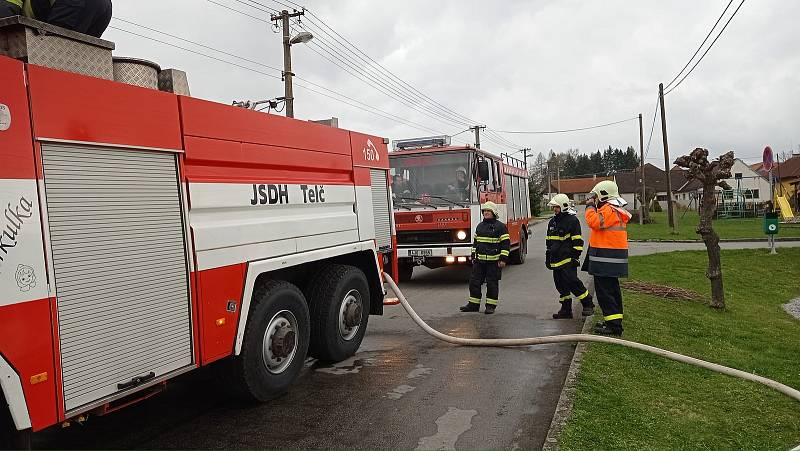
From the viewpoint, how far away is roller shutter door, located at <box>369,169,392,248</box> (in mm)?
6472

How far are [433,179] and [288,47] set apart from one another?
9484 millimetres

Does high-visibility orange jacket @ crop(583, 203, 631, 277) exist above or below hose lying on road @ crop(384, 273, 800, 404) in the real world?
above

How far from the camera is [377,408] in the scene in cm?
450

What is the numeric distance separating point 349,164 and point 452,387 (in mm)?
2341

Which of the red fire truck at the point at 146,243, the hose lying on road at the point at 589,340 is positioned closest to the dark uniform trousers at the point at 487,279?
the hose lying on road at the point at 589,340

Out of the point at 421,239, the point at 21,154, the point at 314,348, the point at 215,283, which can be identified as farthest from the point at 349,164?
the point at 421,239

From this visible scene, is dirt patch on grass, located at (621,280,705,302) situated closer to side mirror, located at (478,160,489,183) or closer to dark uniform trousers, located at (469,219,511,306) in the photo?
dark uniform trousers, located at (469,219,511,306)

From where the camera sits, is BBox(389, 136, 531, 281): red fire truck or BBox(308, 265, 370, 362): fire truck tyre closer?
BBox(308, 265, 370, 362): fire truck tyre

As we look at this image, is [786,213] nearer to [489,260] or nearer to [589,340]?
[489,260]

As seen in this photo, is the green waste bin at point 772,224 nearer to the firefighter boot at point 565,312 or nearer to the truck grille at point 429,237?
the truck grille at point 429,237

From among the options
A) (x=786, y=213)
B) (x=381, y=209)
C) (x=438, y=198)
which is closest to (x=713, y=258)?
(x=438, y=198)

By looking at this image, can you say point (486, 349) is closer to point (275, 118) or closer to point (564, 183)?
point (275, 118)

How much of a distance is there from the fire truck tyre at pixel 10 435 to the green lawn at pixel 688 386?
9.53 feet

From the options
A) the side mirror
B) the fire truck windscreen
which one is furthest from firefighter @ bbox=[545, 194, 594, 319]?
the side mirror
